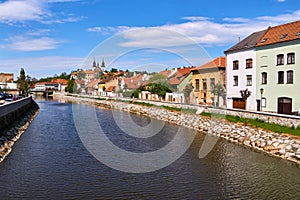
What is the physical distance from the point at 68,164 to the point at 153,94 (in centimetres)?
3871

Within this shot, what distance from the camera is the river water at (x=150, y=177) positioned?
1278cm

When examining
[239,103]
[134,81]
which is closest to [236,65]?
[239,103]

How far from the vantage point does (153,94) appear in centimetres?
5528

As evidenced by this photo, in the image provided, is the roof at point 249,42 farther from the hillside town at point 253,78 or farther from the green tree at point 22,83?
the green tree at point 22,83

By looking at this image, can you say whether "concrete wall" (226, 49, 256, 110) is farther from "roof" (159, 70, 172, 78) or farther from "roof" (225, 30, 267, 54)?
"roof" (159, 70, 172, 78)

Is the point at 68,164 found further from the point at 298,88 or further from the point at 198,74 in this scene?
the point at 198,74

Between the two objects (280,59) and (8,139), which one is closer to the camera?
(8,139)

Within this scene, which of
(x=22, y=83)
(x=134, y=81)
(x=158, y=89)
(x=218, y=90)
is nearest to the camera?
(x=218, y=90)

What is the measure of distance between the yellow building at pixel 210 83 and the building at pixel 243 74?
4.08 meters

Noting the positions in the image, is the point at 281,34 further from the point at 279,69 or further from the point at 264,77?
the point at 264,77

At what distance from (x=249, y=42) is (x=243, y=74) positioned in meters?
3.66

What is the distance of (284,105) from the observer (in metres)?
29.7

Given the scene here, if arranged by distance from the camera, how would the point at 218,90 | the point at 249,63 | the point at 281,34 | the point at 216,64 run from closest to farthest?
1. the point at 281,34
2. the point at 249,63
3. the point at 218,90
4. the point at 216,64

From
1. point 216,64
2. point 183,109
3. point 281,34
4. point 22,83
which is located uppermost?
point 281,34
